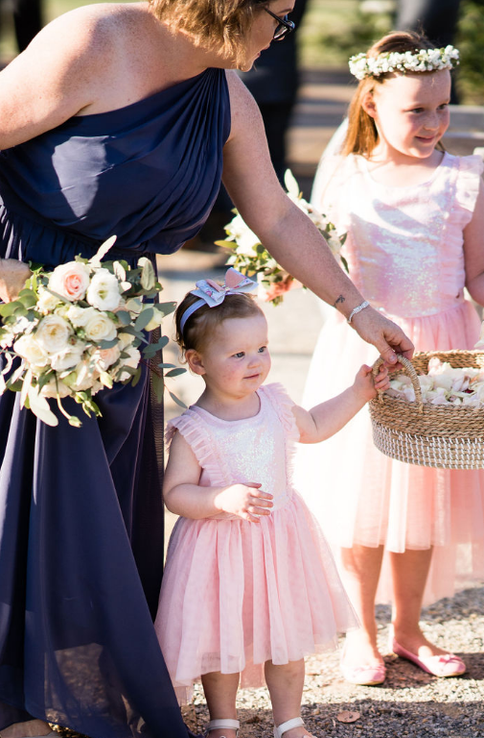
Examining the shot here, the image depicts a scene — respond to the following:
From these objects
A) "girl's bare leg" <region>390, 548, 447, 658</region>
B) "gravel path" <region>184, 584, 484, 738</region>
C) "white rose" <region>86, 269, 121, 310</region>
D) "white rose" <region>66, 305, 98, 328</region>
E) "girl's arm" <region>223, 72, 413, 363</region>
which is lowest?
"gravel path" <region>184, 584, 484, 738</region>

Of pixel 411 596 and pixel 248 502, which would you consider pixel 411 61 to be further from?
pixel 411 596

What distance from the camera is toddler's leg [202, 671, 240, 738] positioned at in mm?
2578

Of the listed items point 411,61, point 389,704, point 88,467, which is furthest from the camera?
point 411,61

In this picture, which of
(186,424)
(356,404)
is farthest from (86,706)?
(356,404)

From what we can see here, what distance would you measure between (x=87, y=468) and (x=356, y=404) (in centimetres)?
88

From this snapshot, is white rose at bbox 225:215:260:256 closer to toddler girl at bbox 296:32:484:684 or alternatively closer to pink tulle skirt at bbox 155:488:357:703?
toddler girl at bbox 296:32:484:684

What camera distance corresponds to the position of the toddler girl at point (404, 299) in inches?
122

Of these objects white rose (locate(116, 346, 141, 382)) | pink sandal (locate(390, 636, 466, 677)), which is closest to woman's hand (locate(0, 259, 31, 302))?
white rose (locate(116, 346, 141, 382))

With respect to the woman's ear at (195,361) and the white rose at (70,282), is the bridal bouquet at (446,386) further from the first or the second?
the white rose at (70,282)

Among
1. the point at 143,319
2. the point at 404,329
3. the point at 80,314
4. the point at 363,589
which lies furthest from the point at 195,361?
the point at 363,589

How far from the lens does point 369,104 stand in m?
3.26

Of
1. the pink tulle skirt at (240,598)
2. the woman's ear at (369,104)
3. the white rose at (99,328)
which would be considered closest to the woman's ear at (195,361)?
the pink tulle skirt at (240,598)

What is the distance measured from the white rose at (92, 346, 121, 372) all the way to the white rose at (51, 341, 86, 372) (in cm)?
4

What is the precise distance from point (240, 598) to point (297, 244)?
1.08 meters
